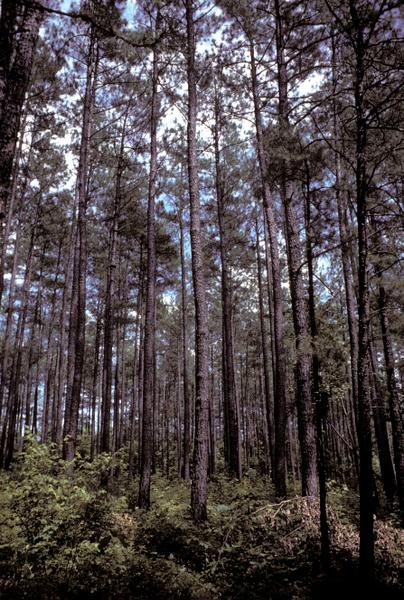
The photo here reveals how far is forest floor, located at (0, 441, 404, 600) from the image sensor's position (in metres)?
4.43

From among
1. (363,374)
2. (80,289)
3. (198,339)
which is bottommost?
(363,374)

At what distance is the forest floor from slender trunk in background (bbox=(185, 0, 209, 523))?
0.54m

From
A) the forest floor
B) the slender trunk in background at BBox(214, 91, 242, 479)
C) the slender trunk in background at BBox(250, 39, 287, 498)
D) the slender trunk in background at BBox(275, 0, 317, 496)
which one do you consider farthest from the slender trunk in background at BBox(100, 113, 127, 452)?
the slender trunk in background at BBox(275, 0, 317, 496)

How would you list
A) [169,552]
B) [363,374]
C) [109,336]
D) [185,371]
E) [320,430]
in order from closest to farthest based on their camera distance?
1. [363,374]
2. [320,430]
3. [169,552]
4. [109,336]
5. [185,371]

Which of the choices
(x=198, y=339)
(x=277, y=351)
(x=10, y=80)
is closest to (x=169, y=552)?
(x=198, y=339)

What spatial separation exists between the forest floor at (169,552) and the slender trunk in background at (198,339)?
543 millimetres

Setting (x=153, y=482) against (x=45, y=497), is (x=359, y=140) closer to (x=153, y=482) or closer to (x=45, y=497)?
(x=45, y=497)

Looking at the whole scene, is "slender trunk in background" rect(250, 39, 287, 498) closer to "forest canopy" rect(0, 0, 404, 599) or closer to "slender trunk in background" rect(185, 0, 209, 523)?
"forest canopy" rect(0, 0, 404, 599)

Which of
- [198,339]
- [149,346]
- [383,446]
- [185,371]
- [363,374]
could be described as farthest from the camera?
[185,371]

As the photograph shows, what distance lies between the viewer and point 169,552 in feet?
19.5

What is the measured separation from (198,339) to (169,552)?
3.77 meters

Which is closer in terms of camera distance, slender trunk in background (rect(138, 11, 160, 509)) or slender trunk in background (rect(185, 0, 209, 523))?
slender trunk in background (rect(185, 0, 209, 523))

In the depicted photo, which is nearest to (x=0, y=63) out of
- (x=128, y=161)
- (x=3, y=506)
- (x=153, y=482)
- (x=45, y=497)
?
(x=45, y=497)

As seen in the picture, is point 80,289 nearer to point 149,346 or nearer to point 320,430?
point 149,346
